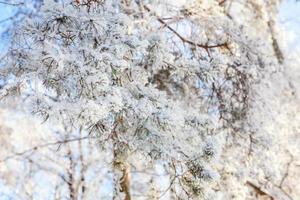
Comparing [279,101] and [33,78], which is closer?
[33,78]

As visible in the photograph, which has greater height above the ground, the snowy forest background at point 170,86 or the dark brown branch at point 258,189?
the snowy forest background at point 170,86

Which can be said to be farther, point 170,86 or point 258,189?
point 258,189

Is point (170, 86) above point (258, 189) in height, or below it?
above

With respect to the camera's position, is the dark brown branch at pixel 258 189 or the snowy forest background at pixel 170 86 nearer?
the snowy forest background at pixel 170 86

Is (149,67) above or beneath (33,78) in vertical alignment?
above

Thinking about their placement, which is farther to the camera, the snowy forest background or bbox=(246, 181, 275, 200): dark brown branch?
bbox=(246, 181, 275, 200): dark brown branch

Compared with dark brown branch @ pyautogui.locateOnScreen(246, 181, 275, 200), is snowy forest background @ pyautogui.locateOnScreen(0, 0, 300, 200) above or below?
above

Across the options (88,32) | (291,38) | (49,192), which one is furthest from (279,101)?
(49,192)

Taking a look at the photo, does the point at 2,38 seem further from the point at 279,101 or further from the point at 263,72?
the point at 279,101
